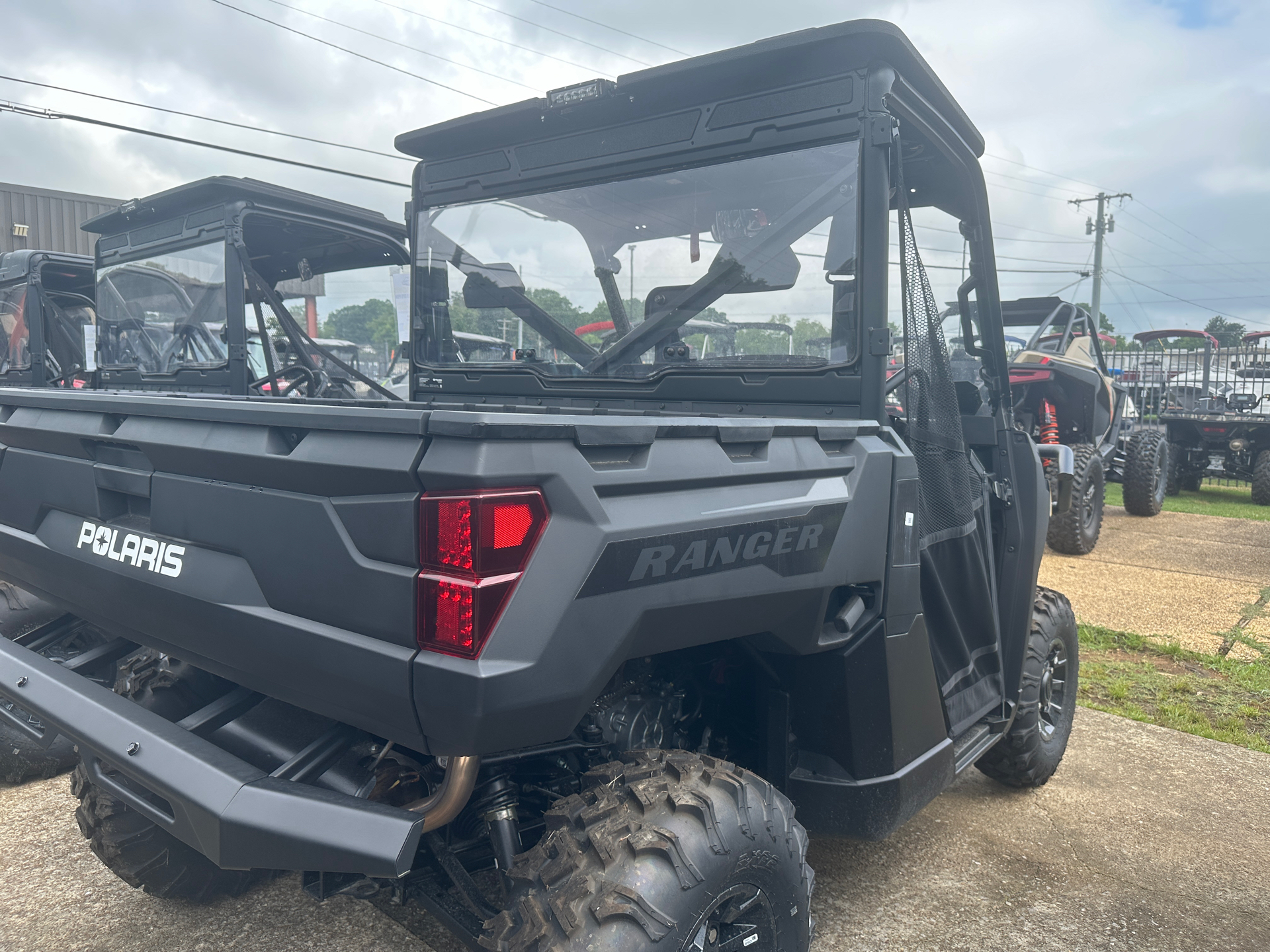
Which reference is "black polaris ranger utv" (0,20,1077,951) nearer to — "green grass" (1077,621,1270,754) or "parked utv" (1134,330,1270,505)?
"green grass" (1077,621,1270,754)

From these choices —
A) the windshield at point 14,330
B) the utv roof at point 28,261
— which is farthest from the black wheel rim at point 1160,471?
the windshield at point 14,330

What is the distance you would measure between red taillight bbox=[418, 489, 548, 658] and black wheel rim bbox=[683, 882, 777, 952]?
0.75 metres

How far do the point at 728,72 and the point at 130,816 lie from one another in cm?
261

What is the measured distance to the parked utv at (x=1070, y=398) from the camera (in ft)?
29.2

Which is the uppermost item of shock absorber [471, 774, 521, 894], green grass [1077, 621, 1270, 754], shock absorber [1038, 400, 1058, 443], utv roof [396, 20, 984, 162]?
utv roof [396, 20, 984, 162]

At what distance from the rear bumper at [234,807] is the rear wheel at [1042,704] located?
8.21ft

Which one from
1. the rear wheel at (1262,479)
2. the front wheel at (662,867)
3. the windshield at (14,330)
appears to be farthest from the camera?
the rear wheel at (1262,479)

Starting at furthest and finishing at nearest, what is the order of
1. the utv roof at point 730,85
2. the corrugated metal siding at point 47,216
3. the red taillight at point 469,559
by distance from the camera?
the corrugated metal siding at point 47,216 < the utv roof at point 730,85 < the red taillight at point 469,559

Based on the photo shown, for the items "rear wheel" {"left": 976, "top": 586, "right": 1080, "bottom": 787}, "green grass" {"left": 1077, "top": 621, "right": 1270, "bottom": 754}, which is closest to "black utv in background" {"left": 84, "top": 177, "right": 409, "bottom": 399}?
"rear wheel" {"left": 976, "top": 586, "right": 1080, "bottom": 787}

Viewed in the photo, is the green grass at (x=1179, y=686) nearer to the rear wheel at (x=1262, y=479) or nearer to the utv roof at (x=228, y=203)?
the utv roof at (x=228, y=203)

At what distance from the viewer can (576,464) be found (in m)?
1.60

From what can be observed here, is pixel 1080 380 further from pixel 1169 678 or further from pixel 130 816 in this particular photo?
pixel 130 816

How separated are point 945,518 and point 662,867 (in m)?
1.40

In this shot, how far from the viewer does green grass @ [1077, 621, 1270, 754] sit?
4.58m
